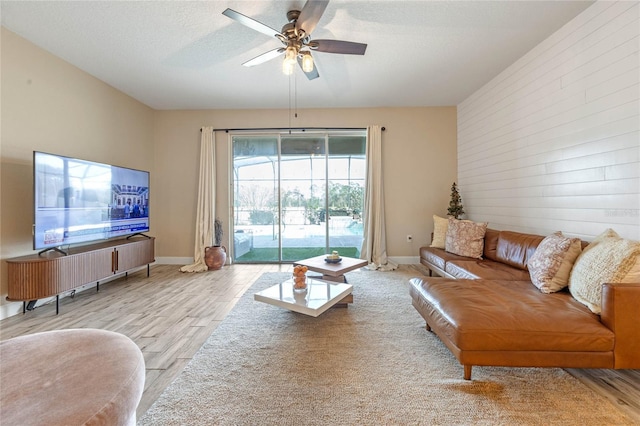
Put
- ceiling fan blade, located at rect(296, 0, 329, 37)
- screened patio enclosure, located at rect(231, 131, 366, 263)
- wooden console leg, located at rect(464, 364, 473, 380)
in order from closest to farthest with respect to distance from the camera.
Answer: wooden console leg, located at rect(464, 364, 473, 380) < ceiling fan blade, located at rect(296, 0, 329, 37) < screened patio enclosure, located at rect(231, 131, 366, 263)

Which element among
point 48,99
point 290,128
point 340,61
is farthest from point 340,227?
Result: point 48,99

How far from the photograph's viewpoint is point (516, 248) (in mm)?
2938

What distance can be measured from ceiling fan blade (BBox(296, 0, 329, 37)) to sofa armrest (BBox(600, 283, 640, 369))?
8.56ft

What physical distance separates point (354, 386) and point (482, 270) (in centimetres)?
197

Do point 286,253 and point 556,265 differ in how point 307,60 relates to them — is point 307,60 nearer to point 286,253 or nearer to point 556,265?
point 556,265

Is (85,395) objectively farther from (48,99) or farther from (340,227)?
(340,227)

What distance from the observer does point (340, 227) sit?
5.12 m

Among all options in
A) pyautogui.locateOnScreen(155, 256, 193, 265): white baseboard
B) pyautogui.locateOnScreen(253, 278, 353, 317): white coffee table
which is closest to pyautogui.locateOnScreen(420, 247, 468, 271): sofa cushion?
pyautogui.locateOnScreen(253, 278, 353, 317): white coffee table

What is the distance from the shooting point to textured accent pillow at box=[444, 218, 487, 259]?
3.46 metres

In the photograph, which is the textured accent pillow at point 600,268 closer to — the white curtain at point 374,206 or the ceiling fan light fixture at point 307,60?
the ceiling fan light fixture at point 307,60

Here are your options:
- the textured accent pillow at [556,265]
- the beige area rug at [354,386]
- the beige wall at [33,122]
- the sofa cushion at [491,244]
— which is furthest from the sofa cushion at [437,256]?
the beige wall at [33,122]

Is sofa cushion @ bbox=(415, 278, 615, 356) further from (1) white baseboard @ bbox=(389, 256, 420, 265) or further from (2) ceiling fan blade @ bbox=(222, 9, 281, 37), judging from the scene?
(1) white baseboard @ bbox=(389, 256, 420, 265)

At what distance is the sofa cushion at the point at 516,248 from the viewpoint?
277 cm

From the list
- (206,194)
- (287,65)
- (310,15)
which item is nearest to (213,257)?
(206,194)
